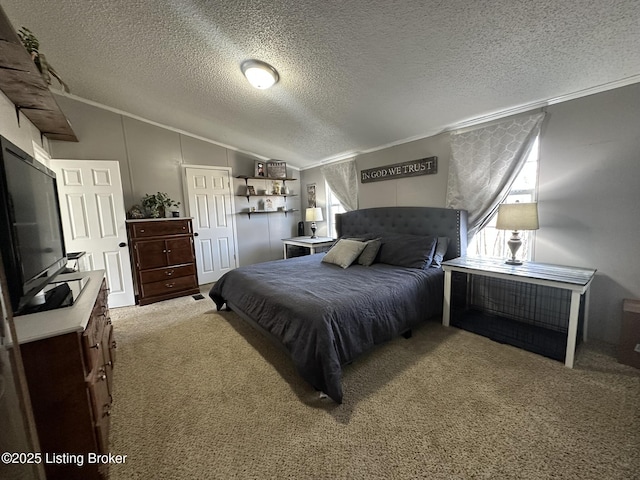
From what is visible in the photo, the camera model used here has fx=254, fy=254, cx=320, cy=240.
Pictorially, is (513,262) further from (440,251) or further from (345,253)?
(345,253)

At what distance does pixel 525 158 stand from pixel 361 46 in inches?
75.5

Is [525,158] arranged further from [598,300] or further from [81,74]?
[81,74]

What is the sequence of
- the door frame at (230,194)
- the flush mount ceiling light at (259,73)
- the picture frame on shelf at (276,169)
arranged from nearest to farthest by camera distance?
the flush mount ceiling light at (259,73), the door frame at (230,194), the picture frame on shelf at (276,169)

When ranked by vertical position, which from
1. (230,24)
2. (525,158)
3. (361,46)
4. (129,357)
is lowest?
(129,357)

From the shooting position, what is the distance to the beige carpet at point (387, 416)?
1247mm

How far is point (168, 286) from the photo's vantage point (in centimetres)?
371

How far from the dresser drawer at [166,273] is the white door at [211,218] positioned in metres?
0.46

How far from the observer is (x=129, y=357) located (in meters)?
2.26

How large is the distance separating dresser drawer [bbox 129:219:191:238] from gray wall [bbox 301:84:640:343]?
440 cm

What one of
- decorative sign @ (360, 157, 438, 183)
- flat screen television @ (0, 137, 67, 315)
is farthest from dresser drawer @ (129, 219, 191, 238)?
decorative sign @ (360, 157, 438, 183)

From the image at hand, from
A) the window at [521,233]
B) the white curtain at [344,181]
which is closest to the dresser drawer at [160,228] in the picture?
the white curtain at [344,181]

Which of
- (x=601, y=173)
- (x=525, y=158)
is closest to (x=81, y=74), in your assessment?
(x=525, y=158)

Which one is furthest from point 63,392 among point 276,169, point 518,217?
point 276,169

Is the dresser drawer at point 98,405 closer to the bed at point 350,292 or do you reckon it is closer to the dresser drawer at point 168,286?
the bed at point 350,292
